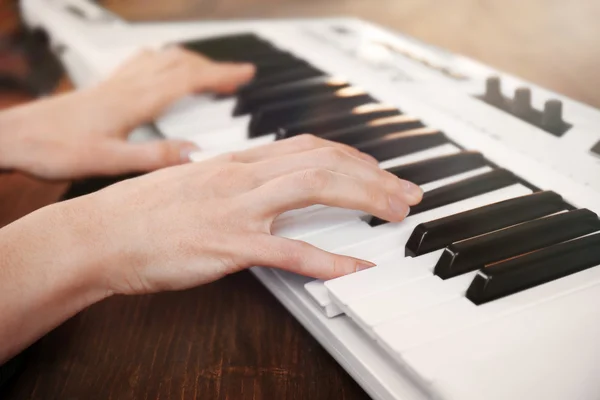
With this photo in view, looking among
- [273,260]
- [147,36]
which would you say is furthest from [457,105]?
[147,36]

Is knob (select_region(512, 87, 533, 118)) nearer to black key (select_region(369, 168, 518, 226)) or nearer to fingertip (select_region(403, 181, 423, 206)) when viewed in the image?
black key (select_region(369, 168, 518, 226))

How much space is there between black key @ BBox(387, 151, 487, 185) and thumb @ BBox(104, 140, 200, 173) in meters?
0.32

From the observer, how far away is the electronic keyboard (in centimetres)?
49

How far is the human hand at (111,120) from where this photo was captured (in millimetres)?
904

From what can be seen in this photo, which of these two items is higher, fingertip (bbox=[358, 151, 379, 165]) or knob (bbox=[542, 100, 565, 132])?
knob (bbox=[542, 100, 565, 132])

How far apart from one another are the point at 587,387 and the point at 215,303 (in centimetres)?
40

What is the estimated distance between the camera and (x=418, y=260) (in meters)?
0.59

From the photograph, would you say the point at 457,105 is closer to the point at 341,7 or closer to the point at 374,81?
the point at 374,81

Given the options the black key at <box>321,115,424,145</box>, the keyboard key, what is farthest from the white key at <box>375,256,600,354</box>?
the black key at <box>321,115,424,145</box>

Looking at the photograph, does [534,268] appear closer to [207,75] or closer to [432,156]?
[432,156]

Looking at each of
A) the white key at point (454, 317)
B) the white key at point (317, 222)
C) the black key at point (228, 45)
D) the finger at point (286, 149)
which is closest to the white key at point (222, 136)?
the finger at point (286, 149)

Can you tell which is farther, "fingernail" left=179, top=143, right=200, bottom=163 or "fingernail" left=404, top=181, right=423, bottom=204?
"fingernail" left=179, top=143, right=200, bottom=163

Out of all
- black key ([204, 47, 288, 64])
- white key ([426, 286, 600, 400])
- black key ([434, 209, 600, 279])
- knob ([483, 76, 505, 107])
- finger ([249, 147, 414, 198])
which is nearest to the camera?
white key ([426, 286, 600, 400])

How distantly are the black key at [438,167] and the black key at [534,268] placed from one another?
0.19 m
